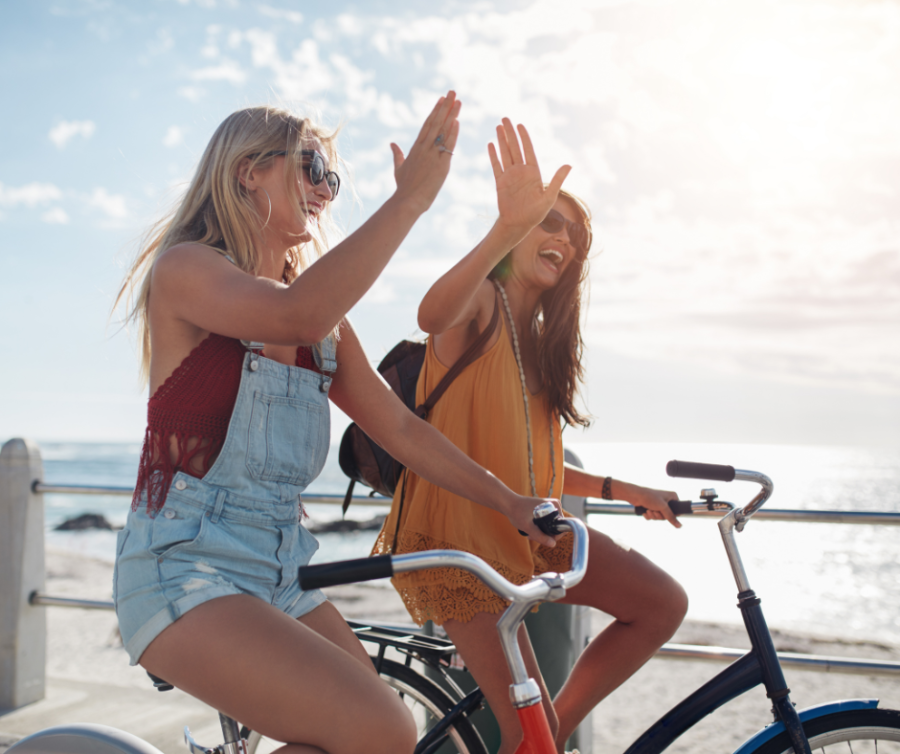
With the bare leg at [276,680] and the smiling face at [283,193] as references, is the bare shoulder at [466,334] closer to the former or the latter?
the smiling face at [283,193]

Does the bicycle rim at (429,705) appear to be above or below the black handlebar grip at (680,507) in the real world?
below

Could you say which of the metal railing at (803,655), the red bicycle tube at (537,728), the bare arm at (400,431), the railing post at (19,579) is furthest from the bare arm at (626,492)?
the railing post at (19,579)

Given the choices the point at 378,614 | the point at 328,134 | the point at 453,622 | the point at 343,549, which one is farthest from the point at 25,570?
the point at 343,549

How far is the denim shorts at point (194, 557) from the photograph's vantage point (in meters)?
1.31

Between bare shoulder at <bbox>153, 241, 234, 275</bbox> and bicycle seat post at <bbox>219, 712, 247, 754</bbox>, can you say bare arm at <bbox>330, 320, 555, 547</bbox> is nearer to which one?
bare shoulder at <bbox>153, 241, 234, 275</bbox>

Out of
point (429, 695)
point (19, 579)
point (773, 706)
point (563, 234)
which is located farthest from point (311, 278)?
point (19, 579)

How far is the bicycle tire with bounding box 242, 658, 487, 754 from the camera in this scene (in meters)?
2.05

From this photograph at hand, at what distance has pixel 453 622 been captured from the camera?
1880 millimetres

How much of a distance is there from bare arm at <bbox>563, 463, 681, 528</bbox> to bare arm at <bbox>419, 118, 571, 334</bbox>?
0.83 m

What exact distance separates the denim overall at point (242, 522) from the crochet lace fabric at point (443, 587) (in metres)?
0.38

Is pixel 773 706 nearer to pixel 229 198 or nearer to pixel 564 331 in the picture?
pixel 564 331

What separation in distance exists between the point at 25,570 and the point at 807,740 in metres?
4.01

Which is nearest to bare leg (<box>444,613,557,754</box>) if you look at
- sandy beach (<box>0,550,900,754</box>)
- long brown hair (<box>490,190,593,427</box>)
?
long brown hair (<box>490,190,593,427</box>)

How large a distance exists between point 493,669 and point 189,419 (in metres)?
0.98
